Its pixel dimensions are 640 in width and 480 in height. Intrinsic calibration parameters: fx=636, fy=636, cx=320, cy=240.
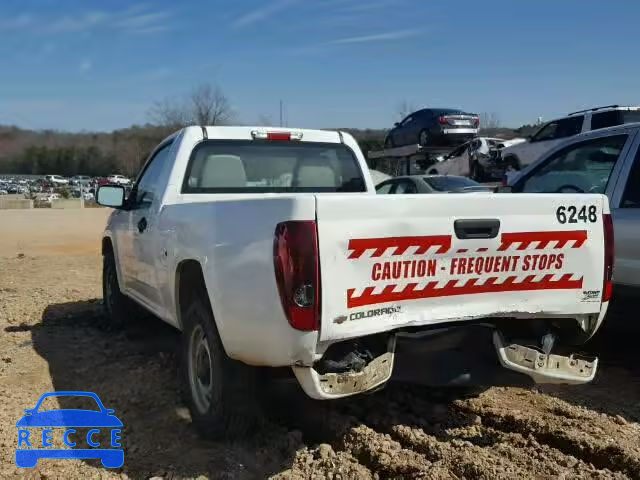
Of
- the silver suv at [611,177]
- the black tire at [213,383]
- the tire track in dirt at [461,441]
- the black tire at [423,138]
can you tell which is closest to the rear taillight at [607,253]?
the tire track in dirt at [461,441]

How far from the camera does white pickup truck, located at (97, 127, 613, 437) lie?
2875mm

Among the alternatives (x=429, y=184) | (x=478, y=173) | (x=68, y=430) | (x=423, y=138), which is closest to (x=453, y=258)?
(x=68, y=430)

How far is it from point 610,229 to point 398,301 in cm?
142

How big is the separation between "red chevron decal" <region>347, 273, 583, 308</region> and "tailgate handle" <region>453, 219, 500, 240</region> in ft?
0.75

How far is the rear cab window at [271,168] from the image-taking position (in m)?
4.94

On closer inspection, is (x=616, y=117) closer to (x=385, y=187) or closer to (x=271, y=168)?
(x=385, y=187)

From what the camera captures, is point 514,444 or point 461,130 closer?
point 514,444

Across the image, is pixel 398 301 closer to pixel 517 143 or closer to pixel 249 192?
pixel 249 192

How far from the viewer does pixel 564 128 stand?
1495cm

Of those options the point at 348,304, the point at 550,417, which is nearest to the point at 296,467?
the point at 348,304

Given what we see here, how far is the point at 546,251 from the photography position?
135 inches

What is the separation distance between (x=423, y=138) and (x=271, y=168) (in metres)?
15.7

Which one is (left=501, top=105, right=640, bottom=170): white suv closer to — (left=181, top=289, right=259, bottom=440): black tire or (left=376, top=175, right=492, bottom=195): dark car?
(left=376, top=175, right=492, bottom=195): dark car

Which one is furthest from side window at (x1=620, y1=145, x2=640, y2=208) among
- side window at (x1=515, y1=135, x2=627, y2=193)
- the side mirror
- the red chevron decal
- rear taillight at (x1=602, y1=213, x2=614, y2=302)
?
the side mirror
